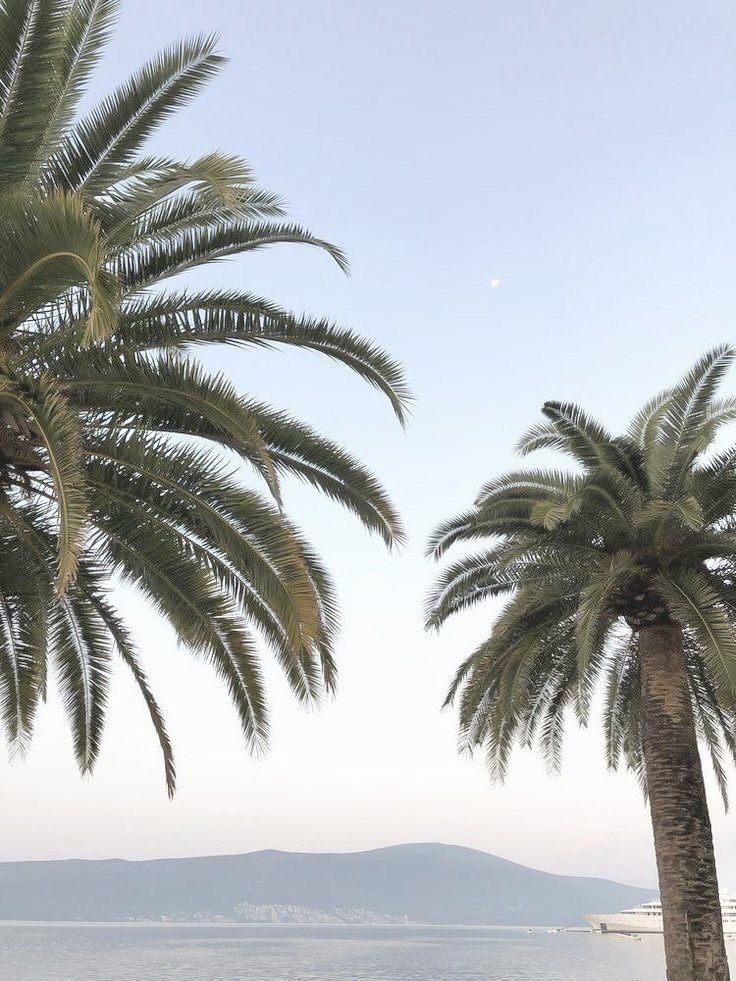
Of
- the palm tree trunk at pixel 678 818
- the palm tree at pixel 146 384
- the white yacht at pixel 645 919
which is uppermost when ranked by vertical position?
the palm tree at pixel 146 384

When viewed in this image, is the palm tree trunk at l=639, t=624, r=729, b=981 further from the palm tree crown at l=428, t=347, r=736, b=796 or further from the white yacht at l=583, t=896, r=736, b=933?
the white yacht at l=583, t=896, r=736, b=933

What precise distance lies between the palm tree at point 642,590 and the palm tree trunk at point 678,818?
19mm

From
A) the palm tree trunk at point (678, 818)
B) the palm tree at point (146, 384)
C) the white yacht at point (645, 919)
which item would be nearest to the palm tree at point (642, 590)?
the palm tree trunk at point (678, 818)

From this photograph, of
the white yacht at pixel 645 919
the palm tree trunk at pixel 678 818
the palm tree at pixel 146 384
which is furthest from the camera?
the white yacht at pixel 645 919

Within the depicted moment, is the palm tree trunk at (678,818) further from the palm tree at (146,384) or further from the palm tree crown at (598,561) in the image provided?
the palm tree at (146,384)

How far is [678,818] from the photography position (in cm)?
1409

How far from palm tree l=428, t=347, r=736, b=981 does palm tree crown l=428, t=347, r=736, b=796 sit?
2cm

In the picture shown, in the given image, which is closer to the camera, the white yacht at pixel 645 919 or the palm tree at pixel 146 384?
the palm tree at pixel 146 384

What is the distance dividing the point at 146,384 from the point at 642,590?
30.3ft

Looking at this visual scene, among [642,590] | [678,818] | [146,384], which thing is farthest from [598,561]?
[146,384]

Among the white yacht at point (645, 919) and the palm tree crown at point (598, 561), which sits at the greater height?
the palm tree crown at point (598, 561)

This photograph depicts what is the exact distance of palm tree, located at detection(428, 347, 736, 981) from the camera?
13609 mm

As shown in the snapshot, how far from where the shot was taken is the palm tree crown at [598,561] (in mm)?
13836

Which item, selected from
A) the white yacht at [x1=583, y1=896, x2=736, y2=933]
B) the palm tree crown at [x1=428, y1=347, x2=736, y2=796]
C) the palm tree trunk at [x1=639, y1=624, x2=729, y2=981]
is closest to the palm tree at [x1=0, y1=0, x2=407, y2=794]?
the palm tree crown at [x1=428, y1=347, x2=736, y2=796]
